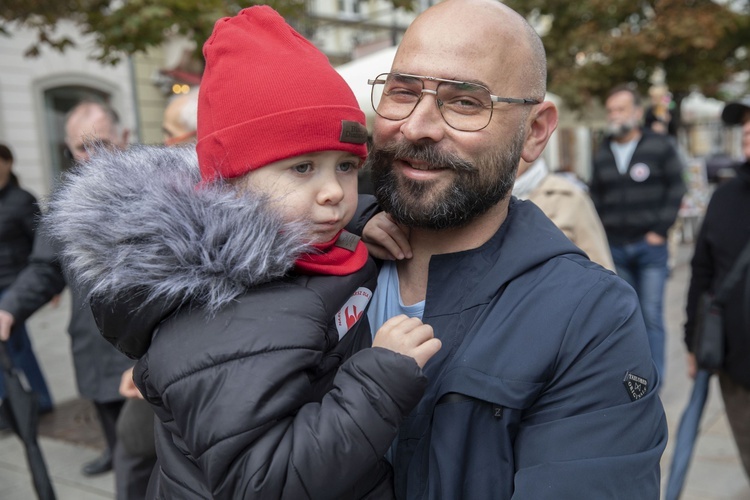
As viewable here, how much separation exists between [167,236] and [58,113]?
42.5 feet

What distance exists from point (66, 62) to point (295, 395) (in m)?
13.1

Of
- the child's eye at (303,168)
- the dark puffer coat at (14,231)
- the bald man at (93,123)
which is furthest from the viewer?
the dark puffer coat at (14,231)

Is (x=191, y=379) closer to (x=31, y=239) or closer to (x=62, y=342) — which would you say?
(x=31, y=239)

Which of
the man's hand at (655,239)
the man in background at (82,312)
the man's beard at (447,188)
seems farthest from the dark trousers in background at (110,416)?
the man's hand at (655,239)

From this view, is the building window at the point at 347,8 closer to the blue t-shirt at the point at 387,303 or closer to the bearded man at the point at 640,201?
the bearded man at the point at 640,201

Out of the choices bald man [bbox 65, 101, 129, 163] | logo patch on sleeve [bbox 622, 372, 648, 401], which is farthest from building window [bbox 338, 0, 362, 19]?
logo patch on sleeve [bbox 622, 372, 648, 401]

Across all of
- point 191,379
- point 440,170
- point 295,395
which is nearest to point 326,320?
point 295,395

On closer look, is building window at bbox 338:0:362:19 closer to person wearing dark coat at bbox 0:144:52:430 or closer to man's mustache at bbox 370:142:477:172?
person wearing dark coat at bbox 0:144:52:430

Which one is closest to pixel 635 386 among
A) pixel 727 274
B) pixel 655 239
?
pixel 727 274

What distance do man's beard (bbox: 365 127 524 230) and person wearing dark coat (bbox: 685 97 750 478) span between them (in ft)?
7.08

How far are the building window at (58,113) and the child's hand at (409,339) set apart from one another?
41.4ft

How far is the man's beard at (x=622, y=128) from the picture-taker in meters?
6.10

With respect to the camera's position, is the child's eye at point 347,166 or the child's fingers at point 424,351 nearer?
the child's fingers at point 424,351

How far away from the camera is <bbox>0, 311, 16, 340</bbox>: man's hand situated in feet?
12.4
